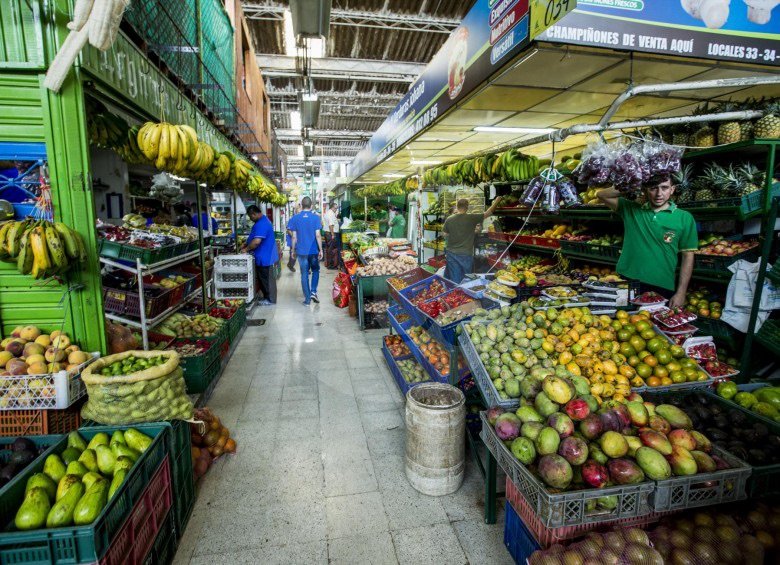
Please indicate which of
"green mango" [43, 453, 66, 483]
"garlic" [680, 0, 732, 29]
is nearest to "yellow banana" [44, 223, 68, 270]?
"green mango" [43, 453, 66, 483]

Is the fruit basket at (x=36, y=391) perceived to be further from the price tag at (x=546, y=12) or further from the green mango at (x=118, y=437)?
the price tag at (x=546, y=12)

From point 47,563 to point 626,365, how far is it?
3.22 meters

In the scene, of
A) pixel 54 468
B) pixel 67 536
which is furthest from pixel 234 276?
pixel 67 536

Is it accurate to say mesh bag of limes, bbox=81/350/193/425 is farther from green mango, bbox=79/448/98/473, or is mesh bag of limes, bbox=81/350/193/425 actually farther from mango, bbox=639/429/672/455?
mango, bbox=639/429/672/455

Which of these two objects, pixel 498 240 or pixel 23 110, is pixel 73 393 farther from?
pixel 498 240

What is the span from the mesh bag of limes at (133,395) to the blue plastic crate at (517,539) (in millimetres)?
2108

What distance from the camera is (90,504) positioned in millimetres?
1746

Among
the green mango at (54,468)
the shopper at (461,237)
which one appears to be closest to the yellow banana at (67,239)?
the green mango at (54,468)

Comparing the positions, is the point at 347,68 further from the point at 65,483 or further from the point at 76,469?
the point at 65,483

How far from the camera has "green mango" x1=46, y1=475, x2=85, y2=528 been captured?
5.62 feet

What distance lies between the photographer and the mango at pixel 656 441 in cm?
197

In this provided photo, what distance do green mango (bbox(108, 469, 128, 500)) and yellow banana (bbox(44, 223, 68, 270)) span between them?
1534 millimetres

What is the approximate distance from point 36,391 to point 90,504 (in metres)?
1.32

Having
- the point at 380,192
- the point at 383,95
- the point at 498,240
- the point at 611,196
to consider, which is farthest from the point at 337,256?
the point at 611,196
